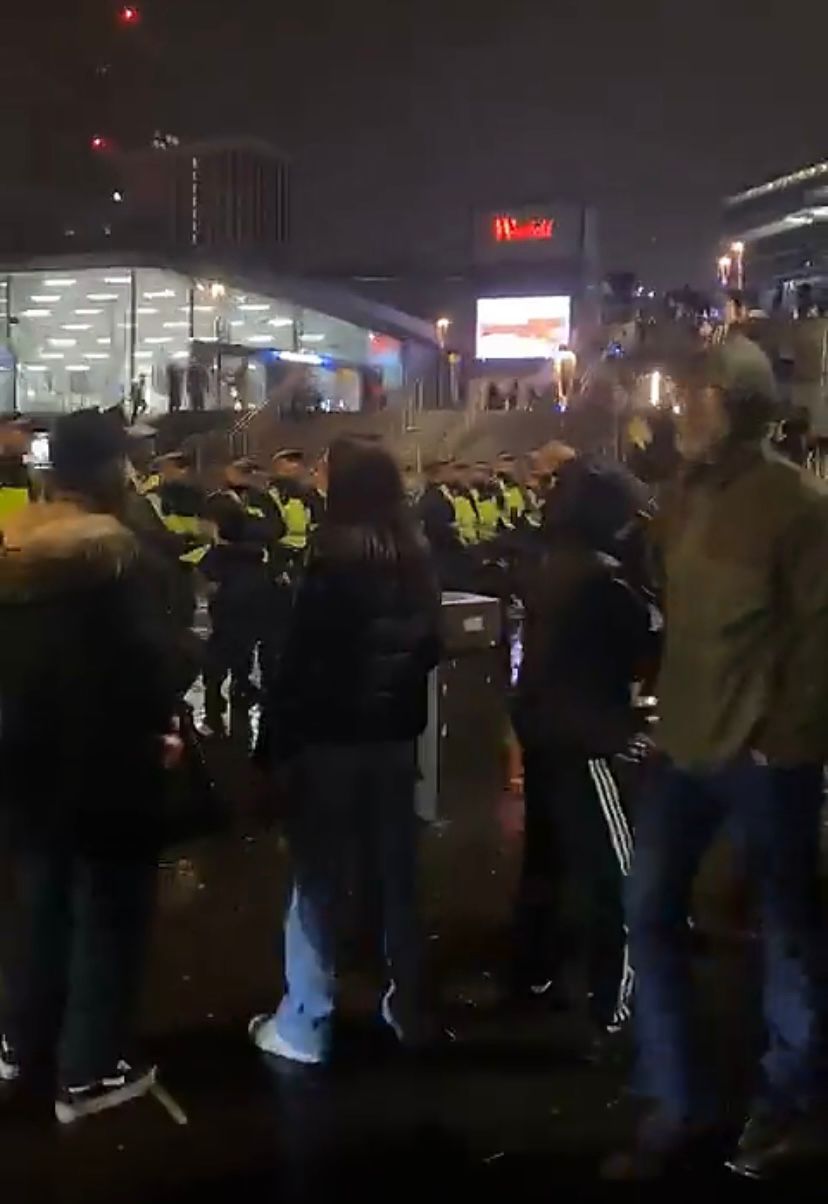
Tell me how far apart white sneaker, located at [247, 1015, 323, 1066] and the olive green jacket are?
1.57m

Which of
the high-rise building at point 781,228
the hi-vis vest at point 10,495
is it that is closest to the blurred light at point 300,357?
the high-rise building at point 781,228

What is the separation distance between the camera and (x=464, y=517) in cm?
1683

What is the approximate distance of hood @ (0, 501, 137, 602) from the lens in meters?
4.35

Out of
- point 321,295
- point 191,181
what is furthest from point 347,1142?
point 191,181

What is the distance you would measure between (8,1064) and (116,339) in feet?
107

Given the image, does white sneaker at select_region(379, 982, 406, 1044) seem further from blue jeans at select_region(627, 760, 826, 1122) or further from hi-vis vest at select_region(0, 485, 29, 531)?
hi-vis vest at select_region(0, 485, 29, 531)

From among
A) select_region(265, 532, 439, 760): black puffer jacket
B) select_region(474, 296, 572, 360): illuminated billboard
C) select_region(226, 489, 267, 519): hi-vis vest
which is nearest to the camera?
select_region(265, 532, 439, 760): black puffer jacket

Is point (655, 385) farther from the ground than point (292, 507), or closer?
farther from the ground

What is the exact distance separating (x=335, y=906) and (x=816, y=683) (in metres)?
1.70

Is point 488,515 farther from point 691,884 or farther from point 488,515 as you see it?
point 691,884

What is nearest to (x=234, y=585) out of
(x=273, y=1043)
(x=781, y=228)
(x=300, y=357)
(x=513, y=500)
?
(x=273, y=1043)

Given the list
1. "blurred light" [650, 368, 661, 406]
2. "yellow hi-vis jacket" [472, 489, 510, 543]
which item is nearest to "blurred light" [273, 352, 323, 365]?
"blurred light" [650, 368, 661, 406]

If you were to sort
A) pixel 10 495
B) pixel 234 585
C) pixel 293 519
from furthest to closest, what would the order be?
pixel 293 519, pixel 234 585, pixel 10 495

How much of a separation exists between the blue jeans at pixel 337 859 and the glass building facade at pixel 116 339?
28421 millimetres
